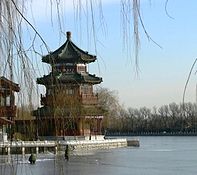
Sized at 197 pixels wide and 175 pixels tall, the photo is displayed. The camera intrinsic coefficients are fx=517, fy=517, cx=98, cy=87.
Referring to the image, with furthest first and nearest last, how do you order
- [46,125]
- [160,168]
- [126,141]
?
[126,141]
[160,168]
[46,125]

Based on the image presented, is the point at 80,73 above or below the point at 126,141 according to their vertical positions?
above

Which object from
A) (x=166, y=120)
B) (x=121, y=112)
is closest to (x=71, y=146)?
(x=121, y=112)

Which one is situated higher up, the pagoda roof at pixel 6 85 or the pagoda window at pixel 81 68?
the pagoda window at pixel 81 68

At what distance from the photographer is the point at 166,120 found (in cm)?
7569

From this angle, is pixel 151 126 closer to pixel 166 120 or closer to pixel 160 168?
pixel 166 120

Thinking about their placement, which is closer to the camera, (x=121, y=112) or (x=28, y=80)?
(x=28, y=80)

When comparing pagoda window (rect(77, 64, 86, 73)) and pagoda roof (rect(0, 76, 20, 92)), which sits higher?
pagoda window (rect(77, 64, 86, 73))

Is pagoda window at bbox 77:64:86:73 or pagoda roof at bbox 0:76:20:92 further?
pagoda window at bbox 77:64:86:73

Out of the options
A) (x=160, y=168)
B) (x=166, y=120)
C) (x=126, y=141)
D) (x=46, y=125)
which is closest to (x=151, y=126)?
(x=166, y=120)

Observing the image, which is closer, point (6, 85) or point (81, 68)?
point (6, 85)

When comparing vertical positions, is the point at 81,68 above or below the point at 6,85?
above

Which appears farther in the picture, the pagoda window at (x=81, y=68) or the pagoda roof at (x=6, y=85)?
the pagoda window at (x=81, y=68)

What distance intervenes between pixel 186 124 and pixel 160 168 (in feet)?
62.0

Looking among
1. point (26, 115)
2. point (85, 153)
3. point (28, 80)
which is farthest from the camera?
point (85, 153)
